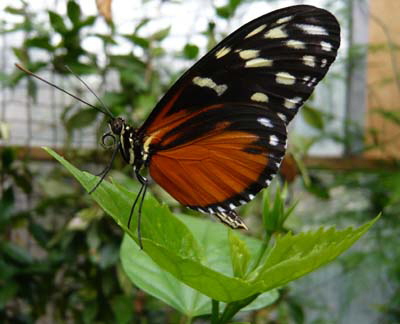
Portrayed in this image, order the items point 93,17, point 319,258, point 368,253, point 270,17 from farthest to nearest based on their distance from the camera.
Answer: point 368,253 < point 93,17 < point 270,17 < point 319,258

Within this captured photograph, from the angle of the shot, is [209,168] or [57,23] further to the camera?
[57,23]

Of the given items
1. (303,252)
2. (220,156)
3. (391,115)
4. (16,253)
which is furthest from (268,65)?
(391,115)

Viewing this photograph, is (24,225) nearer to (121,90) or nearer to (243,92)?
(121,90)

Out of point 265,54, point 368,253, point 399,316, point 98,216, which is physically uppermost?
point 265,54

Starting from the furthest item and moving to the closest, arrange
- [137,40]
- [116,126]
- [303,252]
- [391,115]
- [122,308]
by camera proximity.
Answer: [391,115] < [137,40] < [122,308] < [116,126] < [303,252]

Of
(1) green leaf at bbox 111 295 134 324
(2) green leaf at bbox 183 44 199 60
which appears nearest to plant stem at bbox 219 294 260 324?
(1) green leaf at bbox 111 295 134 324

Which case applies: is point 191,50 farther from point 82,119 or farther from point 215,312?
point 215,312

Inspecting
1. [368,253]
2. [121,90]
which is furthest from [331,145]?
[121,90]
